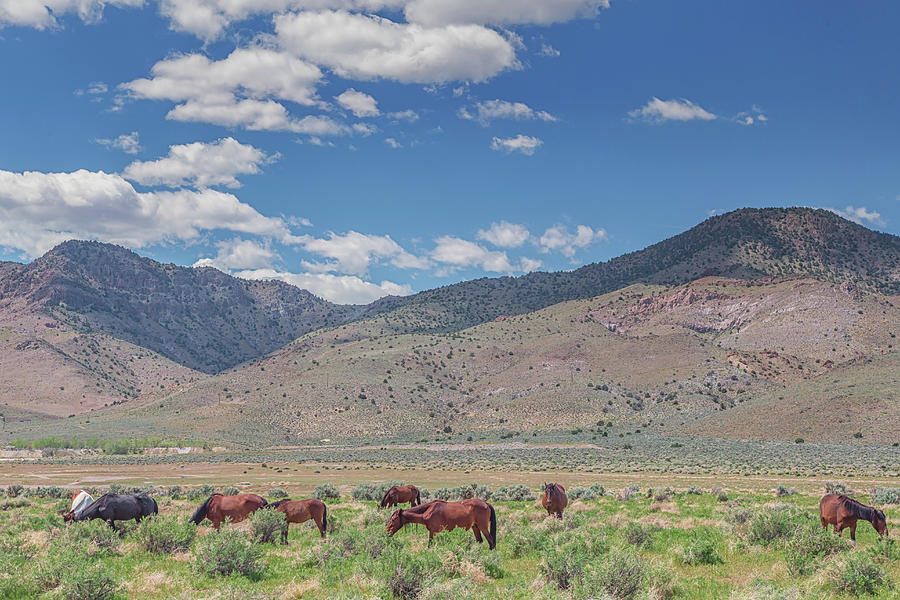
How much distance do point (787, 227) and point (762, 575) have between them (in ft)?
633

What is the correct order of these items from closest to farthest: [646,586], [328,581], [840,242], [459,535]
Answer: [646,586], [328,581], [459,535], [840,242]

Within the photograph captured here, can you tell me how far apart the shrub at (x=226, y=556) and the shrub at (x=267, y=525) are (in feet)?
13.9

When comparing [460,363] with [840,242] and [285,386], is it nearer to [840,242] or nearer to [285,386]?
[285,386]

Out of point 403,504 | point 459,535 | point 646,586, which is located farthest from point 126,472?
point 646,586

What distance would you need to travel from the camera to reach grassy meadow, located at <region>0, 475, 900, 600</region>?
11.5 metres

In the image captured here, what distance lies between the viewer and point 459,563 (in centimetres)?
1393

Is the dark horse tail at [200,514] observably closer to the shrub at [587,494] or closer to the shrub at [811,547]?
the shrub at [811,547]

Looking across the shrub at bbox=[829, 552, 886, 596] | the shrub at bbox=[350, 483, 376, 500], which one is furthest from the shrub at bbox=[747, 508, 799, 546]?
the shrub at bbox=[350, 483, 376, 500]

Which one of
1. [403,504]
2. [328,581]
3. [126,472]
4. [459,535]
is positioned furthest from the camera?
[126,472]

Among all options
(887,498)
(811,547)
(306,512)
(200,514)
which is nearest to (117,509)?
(200,514)

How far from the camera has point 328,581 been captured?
1312 centimetres

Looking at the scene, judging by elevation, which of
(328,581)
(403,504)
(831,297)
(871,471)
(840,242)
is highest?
(840,242)

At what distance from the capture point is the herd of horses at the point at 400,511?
16422mm

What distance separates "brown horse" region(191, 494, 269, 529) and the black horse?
1.55 meters
